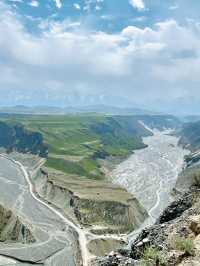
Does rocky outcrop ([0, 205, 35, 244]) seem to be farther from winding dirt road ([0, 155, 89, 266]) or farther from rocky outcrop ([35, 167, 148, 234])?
rocky outcrop ([35, 167, 148, 234])

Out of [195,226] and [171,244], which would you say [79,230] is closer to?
[195,226]

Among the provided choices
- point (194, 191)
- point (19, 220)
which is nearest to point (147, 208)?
point (19, 220)

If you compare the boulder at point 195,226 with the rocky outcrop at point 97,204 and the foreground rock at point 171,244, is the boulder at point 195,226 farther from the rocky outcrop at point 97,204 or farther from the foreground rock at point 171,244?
the rocky outcrop at point 97,204

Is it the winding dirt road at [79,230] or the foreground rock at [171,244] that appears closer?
the foreground rock at [171,244]

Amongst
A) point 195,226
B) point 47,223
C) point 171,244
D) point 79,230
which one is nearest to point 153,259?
point 171,244

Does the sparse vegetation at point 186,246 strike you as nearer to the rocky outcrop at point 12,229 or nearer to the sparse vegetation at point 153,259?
the sparse vegetation at point 153,259

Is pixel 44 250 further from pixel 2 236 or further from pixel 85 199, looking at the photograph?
pixel 85 199

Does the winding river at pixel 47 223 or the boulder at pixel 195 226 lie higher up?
the boulder at pixel 195 226

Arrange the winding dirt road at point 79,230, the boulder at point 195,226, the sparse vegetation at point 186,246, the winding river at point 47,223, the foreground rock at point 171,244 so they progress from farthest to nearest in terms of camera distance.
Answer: the winding river at point 47,223
the winding dirt road at point 79,230
the boulder at point 195,226
the sparse vegetation at point 186,246
the foreground rock at point 171,244

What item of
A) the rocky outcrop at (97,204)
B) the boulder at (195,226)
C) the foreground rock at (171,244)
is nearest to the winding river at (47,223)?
the rocky outcrop at (97,204)

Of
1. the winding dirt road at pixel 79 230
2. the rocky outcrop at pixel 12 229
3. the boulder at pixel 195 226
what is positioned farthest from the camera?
the rocky outcrop at pixel 12 229
